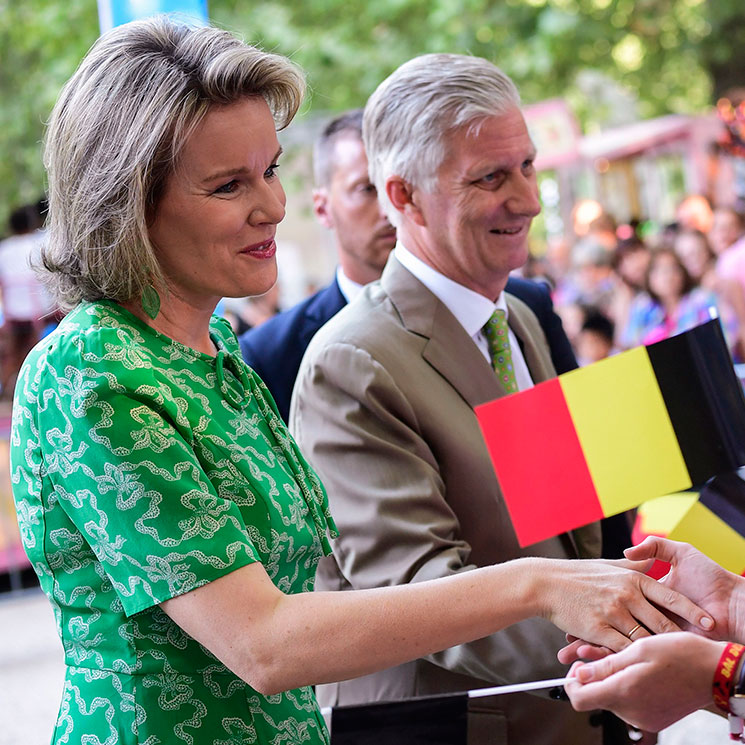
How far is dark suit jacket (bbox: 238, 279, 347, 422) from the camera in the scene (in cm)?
339

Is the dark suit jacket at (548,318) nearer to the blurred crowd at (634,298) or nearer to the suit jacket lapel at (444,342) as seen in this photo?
the suit jacket lapel at (444,342)

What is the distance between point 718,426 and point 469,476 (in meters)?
0.50

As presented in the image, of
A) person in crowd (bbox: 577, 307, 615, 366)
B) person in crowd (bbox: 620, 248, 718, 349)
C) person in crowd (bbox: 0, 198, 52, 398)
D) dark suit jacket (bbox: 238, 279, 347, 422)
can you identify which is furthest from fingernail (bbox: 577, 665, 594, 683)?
person in crowd (bbox: 0, 198, 52, 398)

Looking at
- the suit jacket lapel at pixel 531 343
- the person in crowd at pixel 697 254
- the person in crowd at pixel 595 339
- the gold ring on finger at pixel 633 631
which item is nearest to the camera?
the gold ring on finger at pixel 633 631

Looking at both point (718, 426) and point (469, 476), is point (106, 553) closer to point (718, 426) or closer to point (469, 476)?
point (469, 476)

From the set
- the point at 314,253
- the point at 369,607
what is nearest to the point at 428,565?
the point at 369,607

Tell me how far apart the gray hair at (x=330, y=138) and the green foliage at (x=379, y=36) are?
7.95 meters

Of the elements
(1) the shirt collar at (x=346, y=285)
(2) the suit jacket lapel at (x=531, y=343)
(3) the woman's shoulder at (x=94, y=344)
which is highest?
(3) the woman's shoulder at (x=94, y=344)

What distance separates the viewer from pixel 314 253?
13992mm

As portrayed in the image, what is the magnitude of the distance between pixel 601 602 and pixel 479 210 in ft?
3.60

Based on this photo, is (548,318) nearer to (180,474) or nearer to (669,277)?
(180,474)

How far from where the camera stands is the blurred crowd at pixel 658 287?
731 centimetres

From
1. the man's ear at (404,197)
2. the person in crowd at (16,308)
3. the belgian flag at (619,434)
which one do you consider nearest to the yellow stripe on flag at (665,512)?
the belgian flag at (619,434)

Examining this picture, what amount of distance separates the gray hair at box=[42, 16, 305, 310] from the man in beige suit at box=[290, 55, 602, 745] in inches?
27.3
